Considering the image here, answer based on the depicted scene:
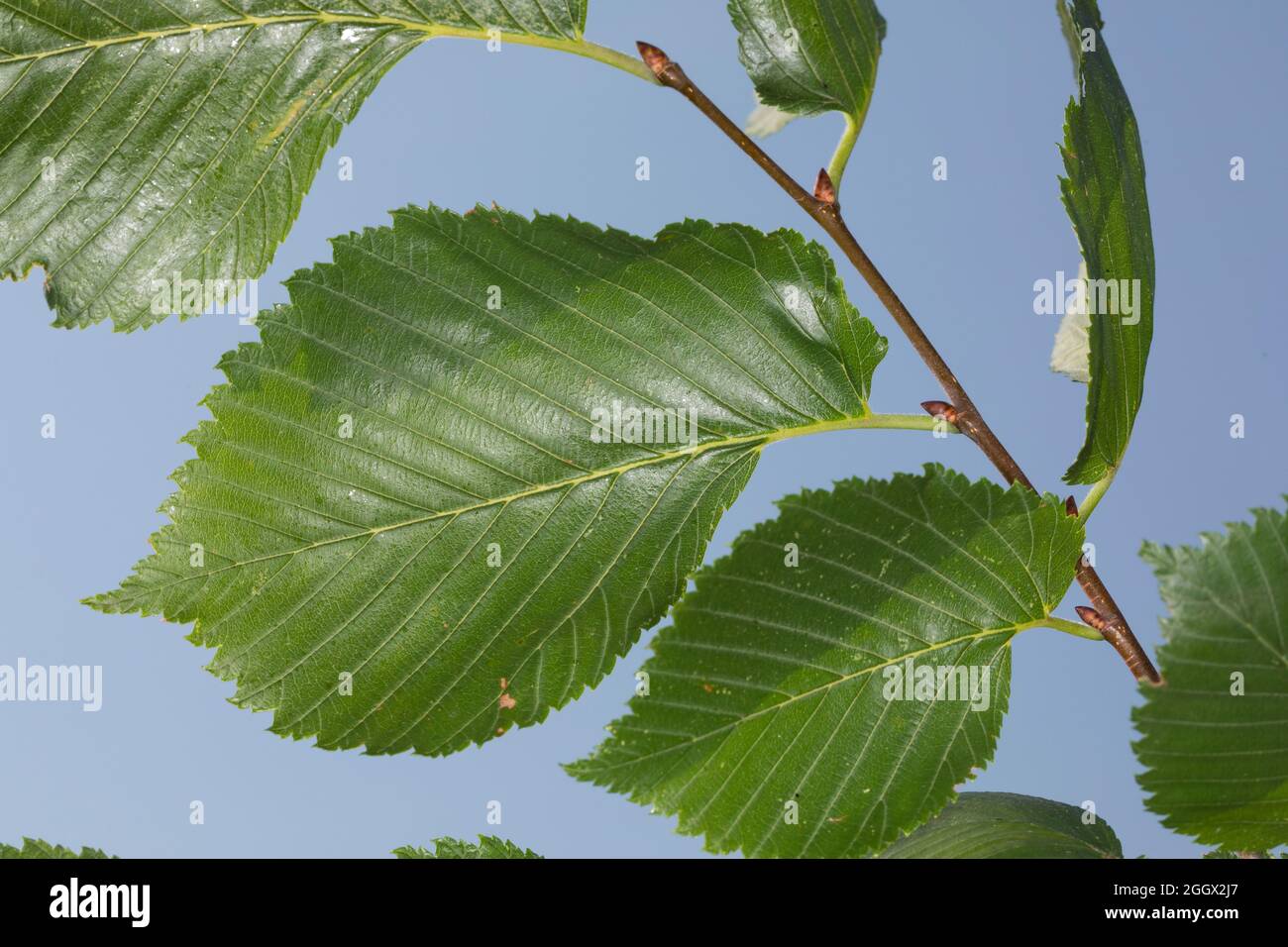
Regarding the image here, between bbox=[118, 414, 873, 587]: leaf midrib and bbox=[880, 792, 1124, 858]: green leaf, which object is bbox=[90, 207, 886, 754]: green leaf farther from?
bbox=[880, 792, 1124, 858]: green leaf

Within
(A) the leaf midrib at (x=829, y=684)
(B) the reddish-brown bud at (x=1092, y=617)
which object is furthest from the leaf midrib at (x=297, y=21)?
(B) the reddish-brown bud at (x=1092, y=617)

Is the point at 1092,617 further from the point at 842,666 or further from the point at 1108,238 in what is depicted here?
the point at 1108,238

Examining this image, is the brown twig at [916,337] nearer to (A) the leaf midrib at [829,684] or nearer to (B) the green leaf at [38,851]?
(A) the leaf midrib at [829,684]

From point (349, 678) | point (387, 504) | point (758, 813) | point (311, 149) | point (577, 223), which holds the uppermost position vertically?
point (311, 149)

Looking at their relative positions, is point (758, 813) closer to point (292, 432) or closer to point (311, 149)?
point (292, 432)
